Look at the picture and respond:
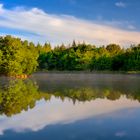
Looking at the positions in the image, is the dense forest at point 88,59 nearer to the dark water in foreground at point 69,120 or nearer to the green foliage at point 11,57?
the green foliage at point 11,57

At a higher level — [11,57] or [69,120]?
[11,57]

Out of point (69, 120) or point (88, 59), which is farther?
point (88, 59)

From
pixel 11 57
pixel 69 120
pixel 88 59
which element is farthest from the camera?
pixel 88 59

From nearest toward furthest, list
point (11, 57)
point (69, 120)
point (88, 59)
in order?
point (69, 120)
point (11, 57)
point (88, 59)

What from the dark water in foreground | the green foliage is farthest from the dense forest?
the dark water in foreground

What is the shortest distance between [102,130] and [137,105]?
7.50 m

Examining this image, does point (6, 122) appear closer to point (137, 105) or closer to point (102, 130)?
point (102, 130)

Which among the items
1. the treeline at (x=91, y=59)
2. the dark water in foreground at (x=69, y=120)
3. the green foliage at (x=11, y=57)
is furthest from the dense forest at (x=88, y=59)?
the dark water in foreground at (x=69, y=120)

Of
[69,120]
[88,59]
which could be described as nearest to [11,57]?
[69,120]

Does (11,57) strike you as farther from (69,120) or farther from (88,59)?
(88,59)

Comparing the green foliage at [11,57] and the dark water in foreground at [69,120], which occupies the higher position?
the green foliage at [11,57]

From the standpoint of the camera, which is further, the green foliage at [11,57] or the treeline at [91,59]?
the treeline at [91,59]

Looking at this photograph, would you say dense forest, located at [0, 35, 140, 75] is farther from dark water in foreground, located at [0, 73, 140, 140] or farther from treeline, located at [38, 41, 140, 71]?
dark water in foreground, located at [0, 73, 140, 140]

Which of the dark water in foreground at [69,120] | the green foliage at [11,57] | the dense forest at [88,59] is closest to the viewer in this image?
the dark water in foreground at [69,120]
